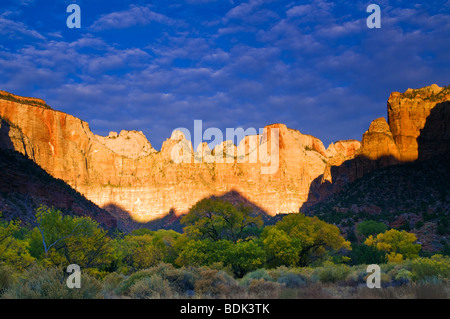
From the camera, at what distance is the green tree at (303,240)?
35688 mm

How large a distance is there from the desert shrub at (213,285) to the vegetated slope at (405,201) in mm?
48788

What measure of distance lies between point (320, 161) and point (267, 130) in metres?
32.7

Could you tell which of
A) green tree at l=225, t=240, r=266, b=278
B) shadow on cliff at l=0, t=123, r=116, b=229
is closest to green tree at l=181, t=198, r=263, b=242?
green tree at l=225, t=240, r=266, b=278

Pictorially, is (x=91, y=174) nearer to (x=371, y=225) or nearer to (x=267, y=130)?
(x=267, y=130)

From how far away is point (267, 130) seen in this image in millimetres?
184875

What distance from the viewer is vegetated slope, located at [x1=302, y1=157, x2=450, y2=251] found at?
210 ft

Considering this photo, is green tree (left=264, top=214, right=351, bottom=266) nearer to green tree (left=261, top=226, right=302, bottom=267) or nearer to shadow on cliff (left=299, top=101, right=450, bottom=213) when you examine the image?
green tree (left=261, top=226, right=302, bottom=267)

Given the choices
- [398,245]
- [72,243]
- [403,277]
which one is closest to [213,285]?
[403,277]

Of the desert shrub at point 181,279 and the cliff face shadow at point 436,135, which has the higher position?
the cliff face shadow at point 436,135

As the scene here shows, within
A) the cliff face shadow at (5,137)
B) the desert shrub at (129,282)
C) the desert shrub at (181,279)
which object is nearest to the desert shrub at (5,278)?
the desert shrub at (129,282)

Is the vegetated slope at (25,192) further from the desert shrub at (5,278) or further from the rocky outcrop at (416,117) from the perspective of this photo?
the rocky outcrop at (416,117)

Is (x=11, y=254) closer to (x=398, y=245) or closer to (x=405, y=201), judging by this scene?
(x=398, y=245)

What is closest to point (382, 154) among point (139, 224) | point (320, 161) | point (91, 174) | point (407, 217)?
point (407, 217)

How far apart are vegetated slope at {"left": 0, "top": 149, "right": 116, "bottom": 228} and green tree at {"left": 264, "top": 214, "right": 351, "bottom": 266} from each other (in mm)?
45682
